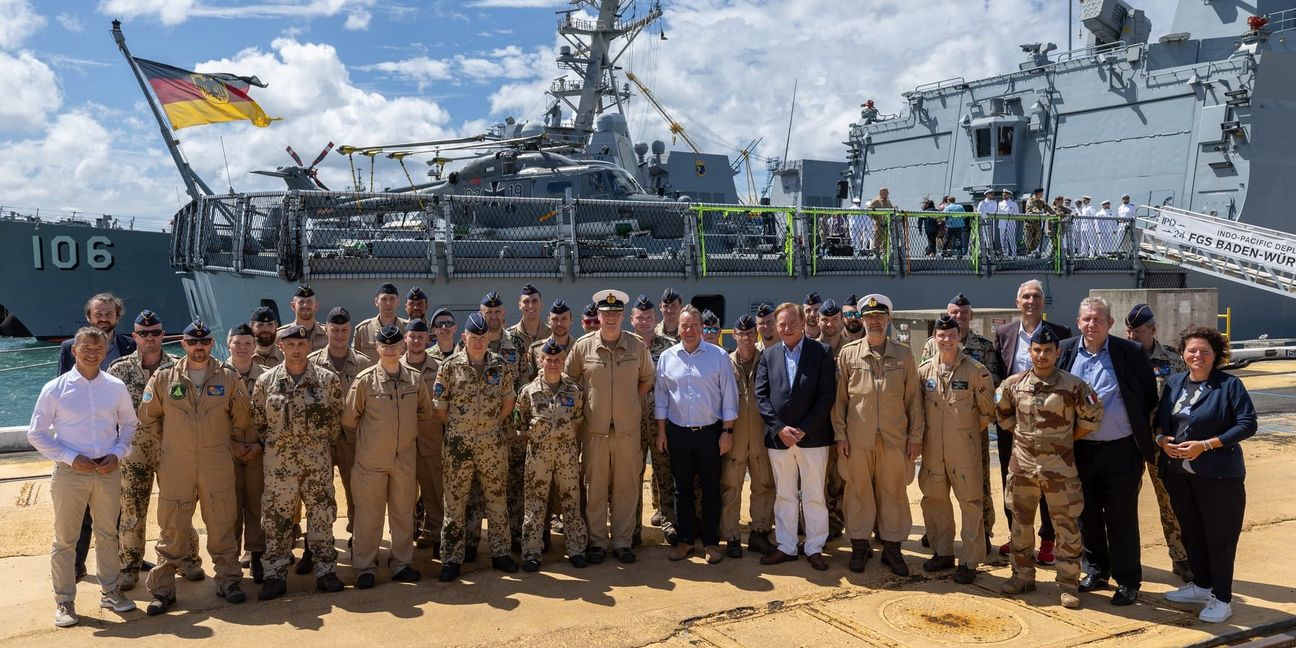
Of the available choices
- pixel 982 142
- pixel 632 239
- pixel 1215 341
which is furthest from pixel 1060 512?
pixel 982 142

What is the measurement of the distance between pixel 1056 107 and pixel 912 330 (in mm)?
14966

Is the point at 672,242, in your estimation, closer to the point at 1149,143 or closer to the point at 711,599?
the point at 711,599

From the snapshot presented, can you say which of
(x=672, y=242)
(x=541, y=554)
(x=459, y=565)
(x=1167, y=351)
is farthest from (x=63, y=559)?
(x=672, y=242)

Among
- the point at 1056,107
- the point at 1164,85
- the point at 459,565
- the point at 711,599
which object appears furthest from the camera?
the point at 1056,107

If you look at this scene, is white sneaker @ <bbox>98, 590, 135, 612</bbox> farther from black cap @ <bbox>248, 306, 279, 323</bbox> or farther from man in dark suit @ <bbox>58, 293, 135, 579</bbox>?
black cap @ <bbox>248, 306, 279, 323</bbox>

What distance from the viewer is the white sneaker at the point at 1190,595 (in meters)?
4.61

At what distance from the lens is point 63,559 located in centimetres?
445

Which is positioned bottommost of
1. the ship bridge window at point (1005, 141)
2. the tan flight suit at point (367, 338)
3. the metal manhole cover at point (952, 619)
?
the metal manhole cover at point (952, 619)

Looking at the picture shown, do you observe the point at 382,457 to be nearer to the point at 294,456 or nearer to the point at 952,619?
the point at 294,456

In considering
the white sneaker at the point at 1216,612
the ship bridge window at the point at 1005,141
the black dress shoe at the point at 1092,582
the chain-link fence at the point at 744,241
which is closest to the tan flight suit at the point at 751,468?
the black dress shoe at the point at 1092,582

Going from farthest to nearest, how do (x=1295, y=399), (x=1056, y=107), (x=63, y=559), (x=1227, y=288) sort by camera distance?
(x=1056, y=107)
(x=1227, y=288)
(x=1295, y=399)
(x=63, y=559)

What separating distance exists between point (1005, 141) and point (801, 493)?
18.8m

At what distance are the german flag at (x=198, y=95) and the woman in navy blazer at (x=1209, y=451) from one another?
40.1 ft

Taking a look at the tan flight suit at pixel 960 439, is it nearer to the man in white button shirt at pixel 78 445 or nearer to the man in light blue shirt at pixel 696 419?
the man in light blue shirt at pixel 696 419
